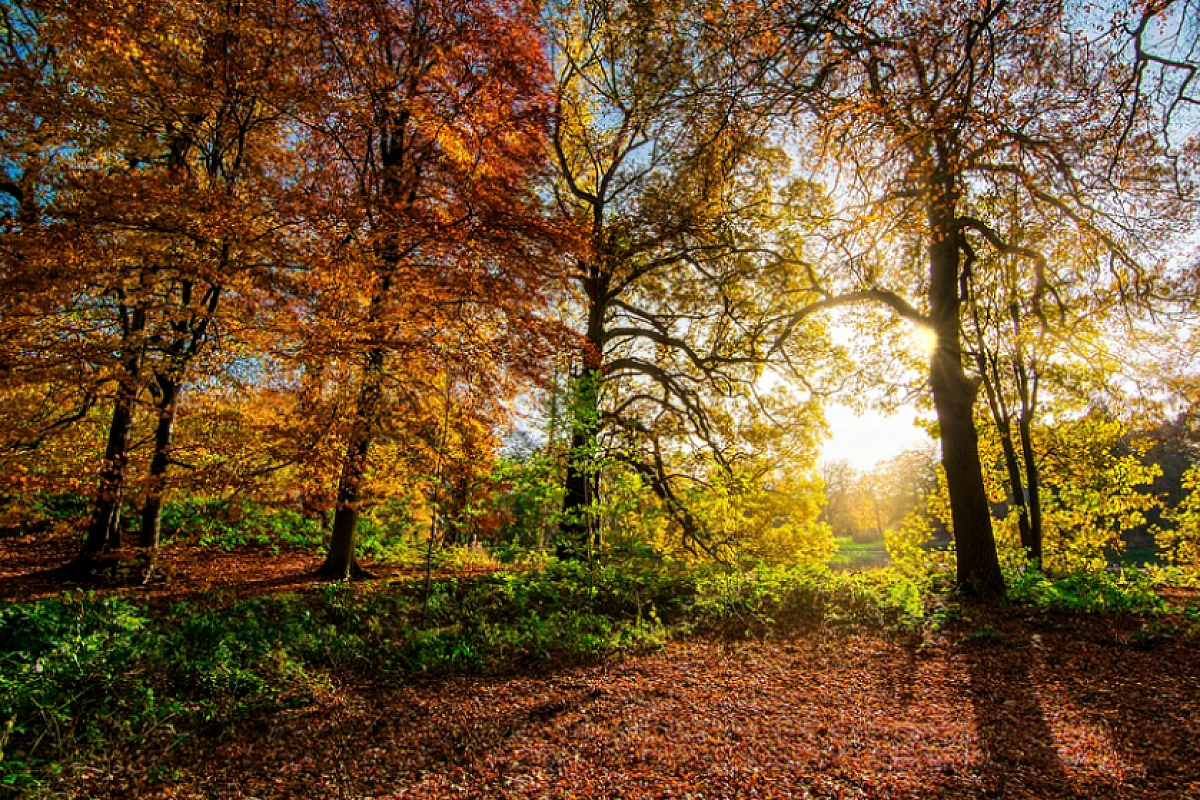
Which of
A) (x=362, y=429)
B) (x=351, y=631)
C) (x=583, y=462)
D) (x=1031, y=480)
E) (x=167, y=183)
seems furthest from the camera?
(x=1031, y=480)

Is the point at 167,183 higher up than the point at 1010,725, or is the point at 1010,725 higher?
the point at 167,183

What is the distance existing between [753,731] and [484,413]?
5417 mm

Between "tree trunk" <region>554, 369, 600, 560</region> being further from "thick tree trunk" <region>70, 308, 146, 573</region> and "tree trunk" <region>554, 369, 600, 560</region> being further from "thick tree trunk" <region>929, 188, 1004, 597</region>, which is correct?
"thick tree trunk" <region>70, 308, 146, 573</region>

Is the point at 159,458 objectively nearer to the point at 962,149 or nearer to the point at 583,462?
the point at 583,462

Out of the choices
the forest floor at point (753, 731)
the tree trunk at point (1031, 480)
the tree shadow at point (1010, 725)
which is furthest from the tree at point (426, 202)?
the tree trunk at point (1031, 480)

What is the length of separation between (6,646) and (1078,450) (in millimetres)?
21507

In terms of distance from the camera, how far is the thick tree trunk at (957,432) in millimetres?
8461

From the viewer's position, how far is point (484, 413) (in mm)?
8461

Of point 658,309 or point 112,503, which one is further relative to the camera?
point 658,309

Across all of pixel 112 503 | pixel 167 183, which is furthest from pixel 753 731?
pixel 112 503

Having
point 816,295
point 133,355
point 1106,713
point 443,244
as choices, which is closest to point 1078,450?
point 816,295

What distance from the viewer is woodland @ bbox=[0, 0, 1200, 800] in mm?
4207

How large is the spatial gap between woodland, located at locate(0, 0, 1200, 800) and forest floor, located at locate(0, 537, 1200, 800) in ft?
0.13

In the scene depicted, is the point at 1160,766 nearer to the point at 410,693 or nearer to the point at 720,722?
the point at 720,722
